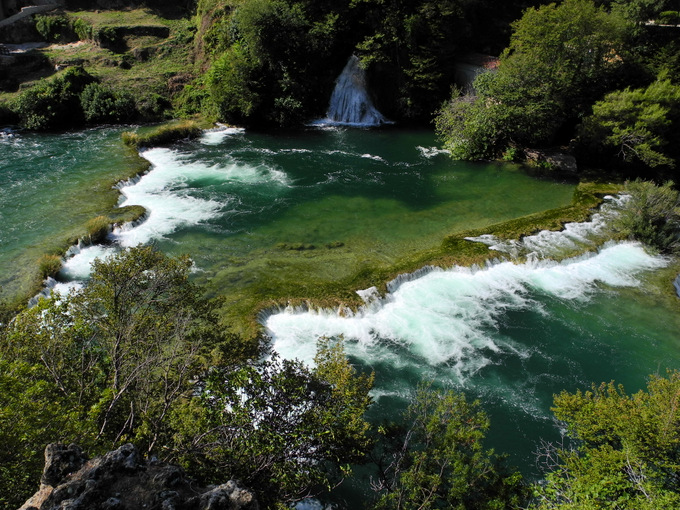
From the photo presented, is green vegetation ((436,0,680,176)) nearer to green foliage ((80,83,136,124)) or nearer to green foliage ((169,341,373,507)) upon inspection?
green foliage ((169,341,373,507))

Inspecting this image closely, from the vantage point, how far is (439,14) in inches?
1734

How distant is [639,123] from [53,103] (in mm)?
50031

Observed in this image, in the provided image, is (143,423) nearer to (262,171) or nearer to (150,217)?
(150,217)

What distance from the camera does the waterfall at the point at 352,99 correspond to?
4603 cm

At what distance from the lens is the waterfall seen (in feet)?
151

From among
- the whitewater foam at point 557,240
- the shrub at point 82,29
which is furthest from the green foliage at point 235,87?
the whitewater foam at point 557,240

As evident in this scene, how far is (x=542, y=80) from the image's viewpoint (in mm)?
34688

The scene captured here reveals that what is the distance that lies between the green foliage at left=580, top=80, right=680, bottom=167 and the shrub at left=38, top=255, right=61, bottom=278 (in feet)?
117

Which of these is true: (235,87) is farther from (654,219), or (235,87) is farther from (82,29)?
(654,219)

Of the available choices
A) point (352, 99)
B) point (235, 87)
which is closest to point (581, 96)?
point (352, 99)

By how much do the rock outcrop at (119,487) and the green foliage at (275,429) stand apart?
66.8 inches

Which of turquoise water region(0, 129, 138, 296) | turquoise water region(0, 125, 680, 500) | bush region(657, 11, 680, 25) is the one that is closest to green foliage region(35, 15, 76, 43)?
turquoise water region(0, 129, 138, 296)

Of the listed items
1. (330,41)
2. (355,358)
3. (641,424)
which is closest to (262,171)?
(330,41)

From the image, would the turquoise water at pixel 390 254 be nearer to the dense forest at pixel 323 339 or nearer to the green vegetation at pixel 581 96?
the dense forest at pixel 323 339
